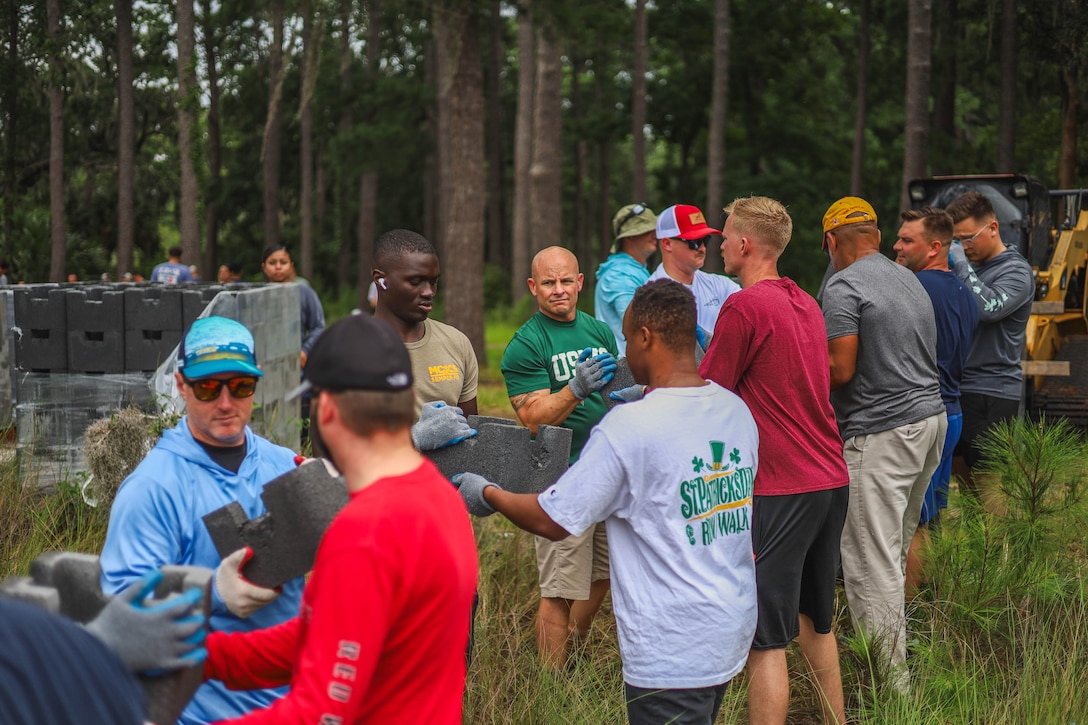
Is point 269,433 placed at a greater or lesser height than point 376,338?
lesser

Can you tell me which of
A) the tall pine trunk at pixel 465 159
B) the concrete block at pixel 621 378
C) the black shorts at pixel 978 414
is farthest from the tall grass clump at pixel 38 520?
the tall pine trunk at pixel 465 159

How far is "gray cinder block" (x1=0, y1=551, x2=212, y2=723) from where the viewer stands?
1.99 m

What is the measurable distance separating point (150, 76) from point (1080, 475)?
Answer: 18987 millimetres

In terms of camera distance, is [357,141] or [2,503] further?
[357,141]

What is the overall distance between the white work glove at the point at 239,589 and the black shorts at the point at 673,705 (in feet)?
4.27

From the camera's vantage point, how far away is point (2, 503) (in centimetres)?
590

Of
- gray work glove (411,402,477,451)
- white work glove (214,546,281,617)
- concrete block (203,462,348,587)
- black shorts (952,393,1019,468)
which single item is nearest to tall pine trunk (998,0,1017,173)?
black shorts (952,393,1019,468)

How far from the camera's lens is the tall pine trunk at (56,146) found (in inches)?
504

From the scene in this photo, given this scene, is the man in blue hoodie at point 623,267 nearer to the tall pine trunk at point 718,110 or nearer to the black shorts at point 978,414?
the black shorts at point 978,414

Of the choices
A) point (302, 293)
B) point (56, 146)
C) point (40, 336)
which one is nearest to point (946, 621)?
point (40, 336)

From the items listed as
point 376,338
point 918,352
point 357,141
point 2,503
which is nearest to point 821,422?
point 918,352

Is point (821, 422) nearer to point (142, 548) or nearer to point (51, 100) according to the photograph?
point (142, 548)

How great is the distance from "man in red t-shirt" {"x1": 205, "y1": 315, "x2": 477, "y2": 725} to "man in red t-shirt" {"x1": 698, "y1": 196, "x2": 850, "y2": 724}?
216 cm

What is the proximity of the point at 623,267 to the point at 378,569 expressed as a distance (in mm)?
4420
